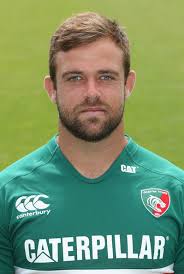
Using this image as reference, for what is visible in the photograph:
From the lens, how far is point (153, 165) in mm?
1299

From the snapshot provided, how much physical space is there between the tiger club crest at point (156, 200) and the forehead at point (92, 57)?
0.27 meters

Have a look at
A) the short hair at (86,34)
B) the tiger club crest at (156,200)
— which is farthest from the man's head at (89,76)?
the tiger club crest at (156,200)

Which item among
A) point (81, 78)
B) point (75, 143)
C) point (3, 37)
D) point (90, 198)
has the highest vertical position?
point (3, 37)

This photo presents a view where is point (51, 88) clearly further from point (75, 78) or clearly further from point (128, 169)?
point (128, 169)

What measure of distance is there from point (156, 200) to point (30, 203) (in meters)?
0.26

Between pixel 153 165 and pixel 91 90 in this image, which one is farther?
pixel 153 165

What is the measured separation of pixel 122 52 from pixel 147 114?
6.20ft

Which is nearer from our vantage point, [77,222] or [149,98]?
[77,222]

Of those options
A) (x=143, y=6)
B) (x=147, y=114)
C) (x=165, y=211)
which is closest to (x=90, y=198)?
(x=165, y=211)

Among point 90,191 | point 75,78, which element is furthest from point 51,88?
point 90,191

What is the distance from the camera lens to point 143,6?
3.22 meters

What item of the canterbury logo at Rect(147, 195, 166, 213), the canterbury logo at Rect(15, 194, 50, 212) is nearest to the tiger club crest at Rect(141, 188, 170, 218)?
the canterbury logo at Rect(147, 195, 166, 213)

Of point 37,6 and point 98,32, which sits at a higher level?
point 37,6

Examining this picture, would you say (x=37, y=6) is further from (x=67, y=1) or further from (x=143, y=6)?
(x=143, y=6)
